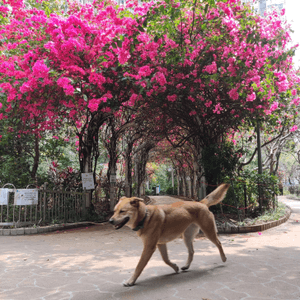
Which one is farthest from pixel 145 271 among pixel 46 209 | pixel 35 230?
pixel 46 209

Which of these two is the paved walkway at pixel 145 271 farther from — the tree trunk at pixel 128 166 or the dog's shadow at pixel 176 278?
the tree trunk at pixel 128 166

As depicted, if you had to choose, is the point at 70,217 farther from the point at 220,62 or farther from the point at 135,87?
the point at 220,62

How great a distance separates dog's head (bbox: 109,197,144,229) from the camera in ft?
9.67

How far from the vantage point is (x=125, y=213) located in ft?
9.88

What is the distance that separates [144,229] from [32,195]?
238 inches

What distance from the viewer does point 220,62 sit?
7344 mm

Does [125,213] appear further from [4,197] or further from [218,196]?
[4,197]

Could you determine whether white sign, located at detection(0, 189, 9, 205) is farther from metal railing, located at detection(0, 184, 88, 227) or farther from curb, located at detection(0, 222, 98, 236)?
curb, located at detection(0, 222, 98, 236)

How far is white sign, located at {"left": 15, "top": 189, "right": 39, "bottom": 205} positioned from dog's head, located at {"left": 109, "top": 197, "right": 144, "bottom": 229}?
6.00 meters

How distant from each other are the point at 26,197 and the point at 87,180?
2.39 metres

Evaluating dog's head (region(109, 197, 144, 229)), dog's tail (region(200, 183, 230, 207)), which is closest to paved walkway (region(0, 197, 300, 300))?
dog's head (region(109, 197, 144, 229))

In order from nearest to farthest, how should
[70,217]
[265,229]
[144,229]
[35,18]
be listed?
[144,229] → [35,18] → [265,229] → [70,217]

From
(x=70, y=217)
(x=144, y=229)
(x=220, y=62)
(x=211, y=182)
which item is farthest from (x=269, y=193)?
(x=144, y=229)

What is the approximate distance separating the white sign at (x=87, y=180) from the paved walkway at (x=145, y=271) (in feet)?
11.6
